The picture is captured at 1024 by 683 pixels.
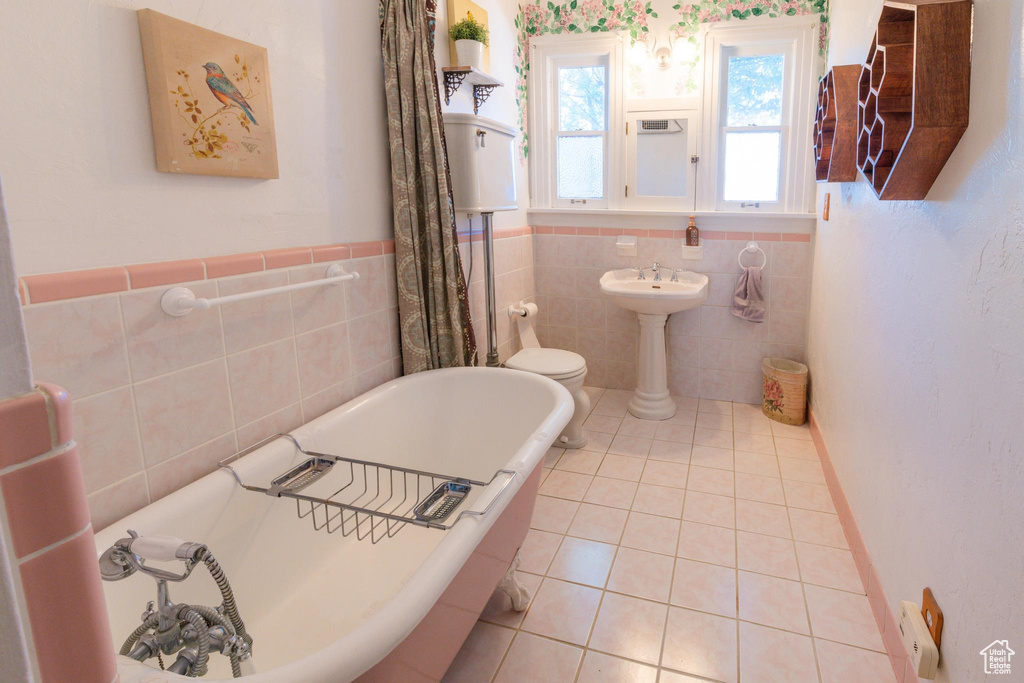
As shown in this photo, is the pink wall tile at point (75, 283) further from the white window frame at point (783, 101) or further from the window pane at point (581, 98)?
the white window frame at point (783, 101)

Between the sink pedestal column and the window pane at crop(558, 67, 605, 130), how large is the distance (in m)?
1.28

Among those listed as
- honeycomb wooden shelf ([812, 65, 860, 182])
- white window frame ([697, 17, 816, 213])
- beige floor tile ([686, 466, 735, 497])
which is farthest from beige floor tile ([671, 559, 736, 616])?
white window frame ([697, 17, 816, 213])

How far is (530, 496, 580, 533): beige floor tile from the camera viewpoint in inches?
94.2

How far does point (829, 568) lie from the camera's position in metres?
2.09

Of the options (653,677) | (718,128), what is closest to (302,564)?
(653,677)

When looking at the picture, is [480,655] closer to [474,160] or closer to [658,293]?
[474,160]

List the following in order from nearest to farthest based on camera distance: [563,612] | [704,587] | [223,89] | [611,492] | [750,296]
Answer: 1. [223,89]
2. [563,612]
3. [704,587]
4. [611,492]
5. [750,296]

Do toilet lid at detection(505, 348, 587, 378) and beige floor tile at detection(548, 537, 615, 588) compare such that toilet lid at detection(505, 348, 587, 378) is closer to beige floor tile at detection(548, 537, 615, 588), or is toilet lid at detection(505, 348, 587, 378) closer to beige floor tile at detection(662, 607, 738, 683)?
beige floor tile at detection(548, 537, 615, 588)

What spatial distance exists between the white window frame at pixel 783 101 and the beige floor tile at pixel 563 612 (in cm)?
249

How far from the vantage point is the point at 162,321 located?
1411mm

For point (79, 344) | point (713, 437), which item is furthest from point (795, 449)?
point (79, 344)

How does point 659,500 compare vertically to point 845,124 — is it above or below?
below

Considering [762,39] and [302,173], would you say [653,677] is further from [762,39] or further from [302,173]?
[762,39]

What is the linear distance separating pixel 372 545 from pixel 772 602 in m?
1.30
